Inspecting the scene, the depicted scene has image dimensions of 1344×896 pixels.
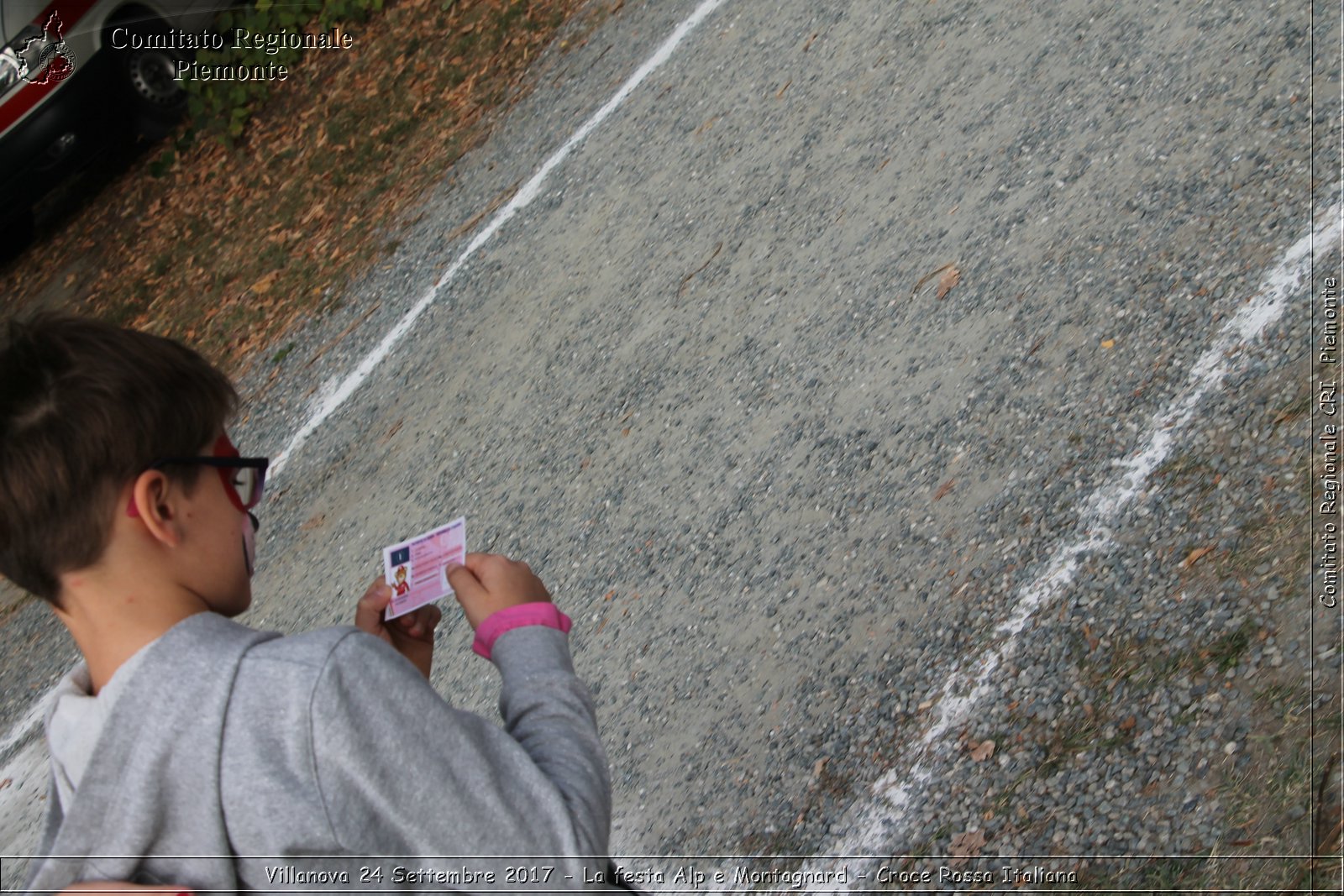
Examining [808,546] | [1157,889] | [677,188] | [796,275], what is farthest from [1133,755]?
[677,188]

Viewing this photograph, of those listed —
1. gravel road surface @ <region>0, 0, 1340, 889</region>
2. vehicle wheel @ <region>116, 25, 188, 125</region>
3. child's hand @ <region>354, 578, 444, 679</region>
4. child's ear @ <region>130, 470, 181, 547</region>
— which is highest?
vehicle wheel @ <region>116, 25, 188, 125</region>

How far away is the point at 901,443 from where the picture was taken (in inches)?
151

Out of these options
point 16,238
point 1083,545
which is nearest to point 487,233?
point 1083,545

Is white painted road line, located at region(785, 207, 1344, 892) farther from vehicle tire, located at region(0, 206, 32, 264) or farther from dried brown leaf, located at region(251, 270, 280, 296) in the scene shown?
vehicle tire, located at region(0, 206, 32, 264)

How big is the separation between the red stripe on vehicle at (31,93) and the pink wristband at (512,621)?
793cm

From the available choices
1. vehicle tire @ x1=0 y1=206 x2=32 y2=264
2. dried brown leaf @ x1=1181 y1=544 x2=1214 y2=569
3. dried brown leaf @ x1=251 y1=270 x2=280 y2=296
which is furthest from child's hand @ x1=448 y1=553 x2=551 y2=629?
vehicle tire @ x1=0 y1=206 x2=32 y2=264

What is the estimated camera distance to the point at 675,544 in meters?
4.14

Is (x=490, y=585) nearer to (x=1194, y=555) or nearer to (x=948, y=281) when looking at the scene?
A: (x=1194, y=555)

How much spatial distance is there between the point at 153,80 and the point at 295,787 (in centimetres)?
903

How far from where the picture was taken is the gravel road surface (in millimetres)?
2924

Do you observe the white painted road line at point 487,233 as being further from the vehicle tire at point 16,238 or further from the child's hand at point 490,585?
the vehicle tire at point 16,238

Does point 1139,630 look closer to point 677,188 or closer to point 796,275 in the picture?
point 796,275

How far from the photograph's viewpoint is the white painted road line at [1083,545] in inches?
120

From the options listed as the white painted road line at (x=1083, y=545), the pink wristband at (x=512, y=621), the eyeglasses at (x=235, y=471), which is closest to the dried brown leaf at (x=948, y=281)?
the white painted road line at (x=1083, y=545)
